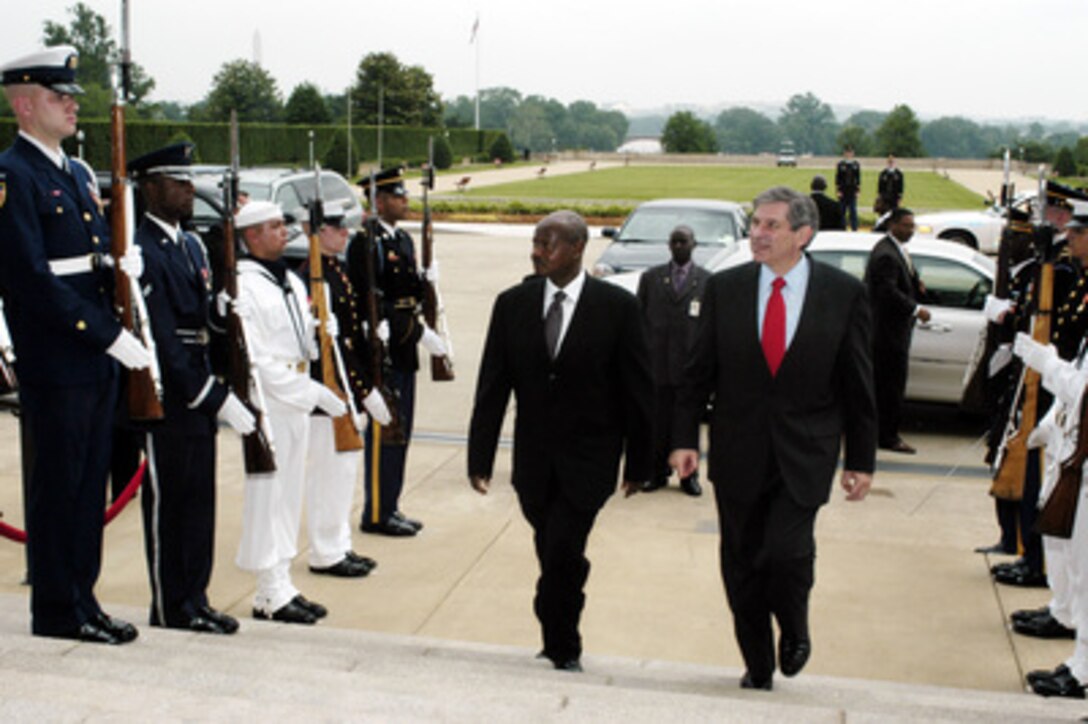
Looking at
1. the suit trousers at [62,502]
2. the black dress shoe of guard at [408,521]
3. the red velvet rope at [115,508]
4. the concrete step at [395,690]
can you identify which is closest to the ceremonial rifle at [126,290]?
the suit trousers at [62,502]

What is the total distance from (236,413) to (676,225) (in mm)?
11652

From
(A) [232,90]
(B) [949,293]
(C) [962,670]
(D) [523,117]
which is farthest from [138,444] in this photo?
(D) [523,117]

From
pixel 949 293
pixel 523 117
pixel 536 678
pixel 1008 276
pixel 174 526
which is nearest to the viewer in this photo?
pixel 536 678

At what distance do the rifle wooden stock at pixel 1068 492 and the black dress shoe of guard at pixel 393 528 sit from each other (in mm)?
3668

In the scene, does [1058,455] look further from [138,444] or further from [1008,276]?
[138,444]

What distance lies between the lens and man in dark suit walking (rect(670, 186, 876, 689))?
4922 millimetres

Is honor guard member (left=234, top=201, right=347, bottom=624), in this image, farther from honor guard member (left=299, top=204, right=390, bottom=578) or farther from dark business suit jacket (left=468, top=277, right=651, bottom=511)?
dark business suit jacket (left=468, top=277, right=651, bottom=511)

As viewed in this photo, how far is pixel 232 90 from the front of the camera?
8350cm

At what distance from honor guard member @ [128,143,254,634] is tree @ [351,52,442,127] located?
76.6 m

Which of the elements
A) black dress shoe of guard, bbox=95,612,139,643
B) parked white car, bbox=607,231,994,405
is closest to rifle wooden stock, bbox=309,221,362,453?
black dress shoe of guard, bbox=95,612,139,643

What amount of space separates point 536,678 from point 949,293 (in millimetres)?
7249

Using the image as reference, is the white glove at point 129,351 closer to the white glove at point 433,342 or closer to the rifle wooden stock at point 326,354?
the rifle wooden stock at point 326,354

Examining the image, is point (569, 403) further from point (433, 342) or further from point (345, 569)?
point (433, 342)

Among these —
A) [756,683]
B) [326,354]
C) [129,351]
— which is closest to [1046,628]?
[756,683]
